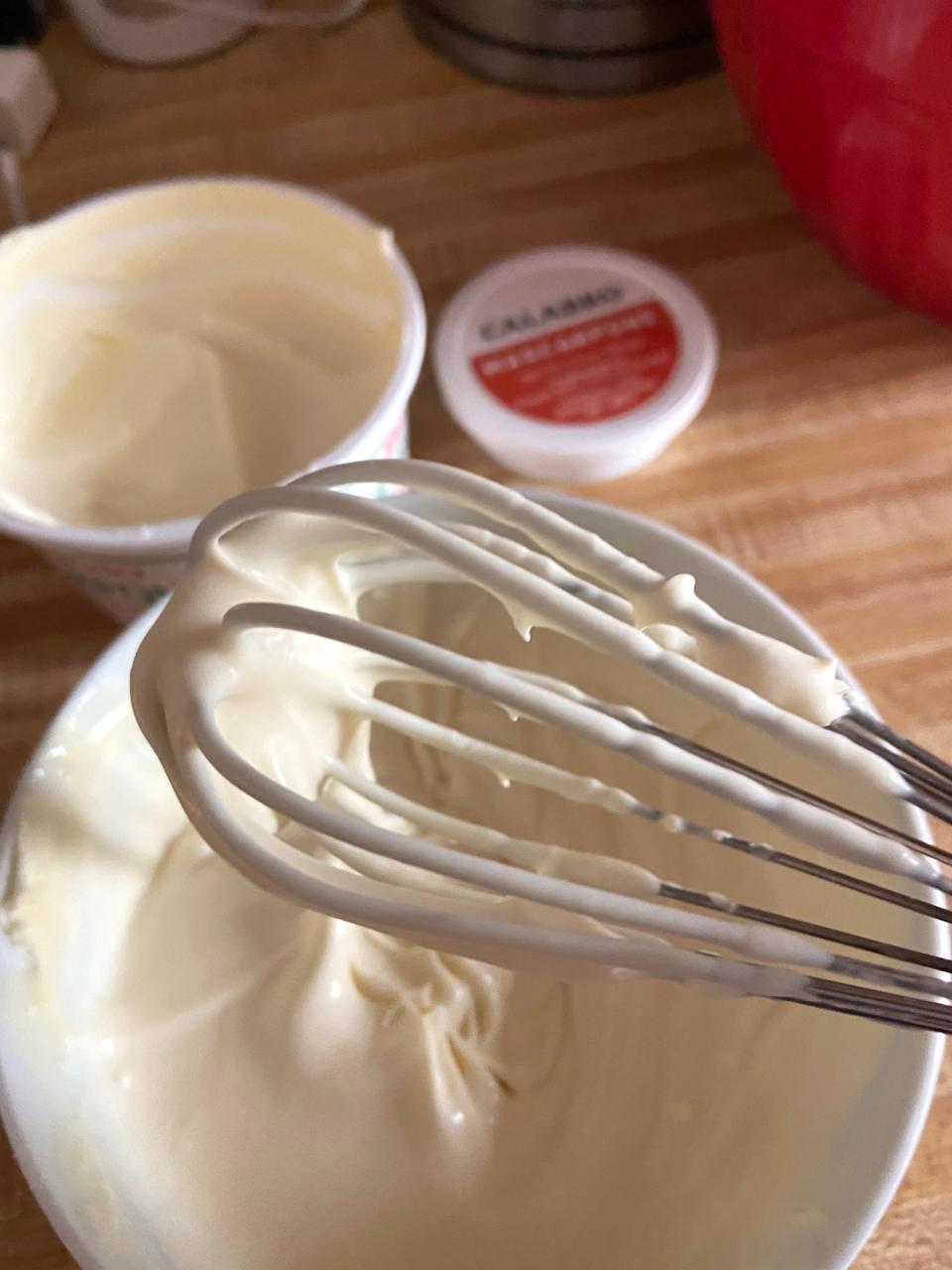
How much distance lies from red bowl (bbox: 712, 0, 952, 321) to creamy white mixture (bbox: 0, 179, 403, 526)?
0.58 feet

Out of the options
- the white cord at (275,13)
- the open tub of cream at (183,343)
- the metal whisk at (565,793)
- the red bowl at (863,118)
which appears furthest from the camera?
the white cord at (275,13)

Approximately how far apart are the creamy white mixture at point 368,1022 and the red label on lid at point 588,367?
157mm

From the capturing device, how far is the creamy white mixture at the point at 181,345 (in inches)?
20.6

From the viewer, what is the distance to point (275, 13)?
2.36 feet

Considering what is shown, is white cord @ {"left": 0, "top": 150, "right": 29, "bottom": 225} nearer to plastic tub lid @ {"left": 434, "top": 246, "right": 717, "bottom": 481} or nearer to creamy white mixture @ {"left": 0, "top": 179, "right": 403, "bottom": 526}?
creamy white mixture @ {"left": 0, "top": 179, "right": 403, "bottom": 526}

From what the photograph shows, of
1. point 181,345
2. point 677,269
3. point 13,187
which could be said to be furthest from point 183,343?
point 677,269

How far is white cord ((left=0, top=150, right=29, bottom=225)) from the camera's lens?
0.62 m

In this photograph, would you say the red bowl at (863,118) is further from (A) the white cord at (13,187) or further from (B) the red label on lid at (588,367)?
(A) the white cord at (13,187)

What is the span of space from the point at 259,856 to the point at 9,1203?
0.20 meters

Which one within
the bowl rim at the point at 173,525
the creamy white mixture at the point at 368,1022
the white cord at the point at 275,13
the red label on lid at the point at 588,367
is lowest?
the creamy white mixture at the point at 368,1022

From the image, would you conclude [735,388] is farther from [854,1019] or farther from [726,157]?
[854,1019]

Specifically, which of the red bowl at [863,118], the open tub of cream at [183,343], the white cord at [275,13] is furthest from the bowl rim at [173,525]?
the white cord at [275,13]

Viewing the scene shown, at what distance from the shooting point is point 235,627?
297 mm

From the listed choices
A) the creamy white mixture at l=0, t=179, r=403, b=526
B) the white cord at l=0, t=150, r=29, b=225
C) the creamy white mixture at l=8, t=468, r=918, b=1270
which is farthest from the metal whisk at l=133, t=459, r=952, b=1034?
the white cord at l=0, t=150, r=29, b=225
